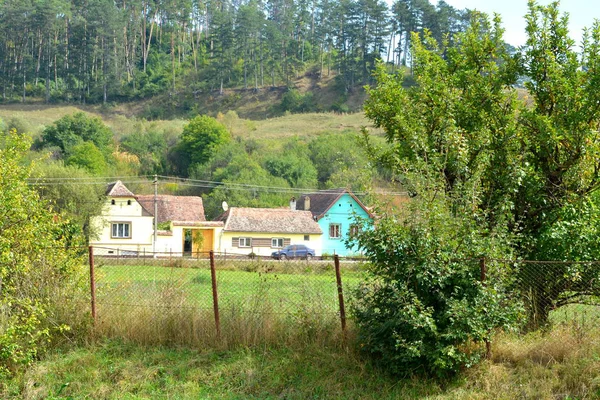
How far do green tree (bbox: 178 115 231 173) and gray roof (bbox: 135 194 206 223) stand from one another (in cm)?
2675

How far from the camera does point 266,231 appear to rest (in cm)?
5256

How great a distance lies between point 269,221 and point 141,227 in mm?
10213

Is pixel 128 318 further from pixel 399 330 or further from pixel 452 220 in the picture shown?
pixel 452 220

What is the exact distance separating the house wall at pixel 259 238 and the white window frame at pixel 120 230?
693cm

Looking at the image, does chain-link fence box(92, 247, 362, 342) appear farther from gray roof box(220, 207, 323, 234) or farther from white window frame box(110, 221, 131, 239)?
gray roof box(220, 207, 323, 234)

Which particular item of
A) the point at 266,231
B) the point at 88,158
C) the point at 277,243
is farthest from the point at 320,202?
the point at 88,158

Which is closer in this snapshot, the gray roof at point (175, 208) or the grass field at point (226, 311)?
the grass field at point (226, 311)

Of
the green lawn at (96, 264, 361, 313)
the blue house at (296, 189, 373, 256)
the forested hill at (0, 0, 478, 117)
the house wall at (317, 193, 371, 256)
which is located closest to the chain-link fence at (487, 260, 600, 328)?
the green lawn at (96, 264, 361, 313)

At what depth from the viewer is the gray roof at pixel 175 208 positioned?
54688 mm

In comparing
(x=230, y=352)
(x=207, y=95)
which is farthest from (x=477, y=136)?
(x=207, y=95)

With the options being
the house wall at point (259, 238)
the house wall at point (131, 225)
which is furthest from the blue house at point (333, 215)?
the house wall at point (131, 225)

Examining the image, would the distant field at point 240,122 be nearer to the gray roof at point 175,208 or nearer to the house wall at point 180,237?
the gray roof at point 175,208

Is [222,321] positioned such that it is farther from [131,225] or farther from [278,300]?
[131,225]

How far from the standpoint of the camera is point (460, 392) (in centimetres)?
905
